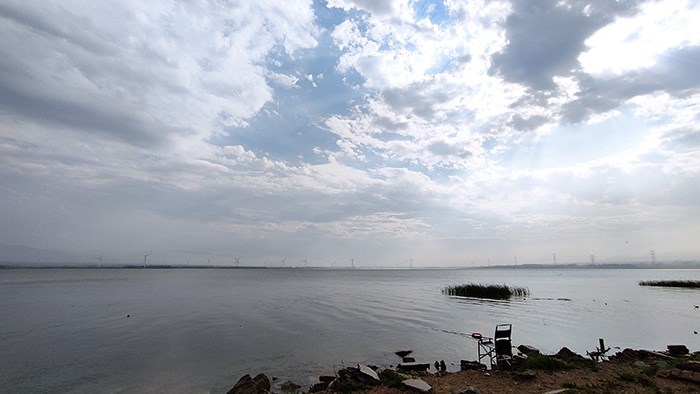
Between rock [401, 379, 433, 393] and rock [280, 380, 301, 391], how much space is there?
507cm

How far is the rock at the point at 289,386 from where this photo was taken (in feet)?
49.9

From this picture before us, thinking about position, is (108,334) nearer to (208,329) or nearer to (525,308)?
(208,329)

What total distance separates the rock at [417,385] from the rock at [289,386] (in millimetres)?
5067

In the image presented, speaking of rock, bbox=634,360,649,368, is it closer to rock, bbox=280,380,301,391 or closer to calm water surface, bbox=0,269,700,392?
calm water surface, bbox=0,269,700,392

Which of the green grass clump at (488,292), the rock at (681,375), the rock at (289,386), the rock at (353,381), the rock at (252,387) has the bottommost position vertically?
the rock at (289,386)

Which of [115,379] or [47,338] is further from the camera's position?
[47,338]

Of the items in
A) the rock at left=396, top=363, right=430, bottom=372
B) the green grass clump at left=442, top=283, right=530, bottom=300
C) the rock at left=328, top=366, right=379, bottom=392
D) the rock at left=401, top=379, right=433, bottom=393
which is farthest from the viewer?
the green grass clump at left=442, top=283, right=530, bottom=300

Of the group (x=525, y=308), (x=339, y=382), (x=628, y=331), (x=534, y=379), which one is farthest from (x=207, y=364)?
(x=525, y=308)

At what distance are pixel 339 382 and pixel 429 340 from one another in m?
13.1

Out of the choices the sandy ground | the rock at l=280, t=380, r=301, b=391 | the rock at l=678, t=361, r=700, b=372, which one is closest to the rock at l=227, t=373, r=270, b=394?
the rock at l=280, t=380, r=301, b=391

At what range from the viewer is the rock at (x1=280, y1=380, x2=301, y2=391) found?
15.2 m

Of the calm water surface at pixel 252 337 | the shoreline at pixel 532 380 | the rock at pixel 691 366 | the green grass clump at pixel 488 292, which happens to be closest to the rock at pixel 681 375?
the shoreline at pixel 532 380

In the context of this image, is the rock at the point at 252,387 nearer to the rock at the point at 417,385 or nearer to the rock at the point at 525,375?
the rock at the point at 417,385

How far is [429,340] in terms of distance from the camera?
2484 cm
